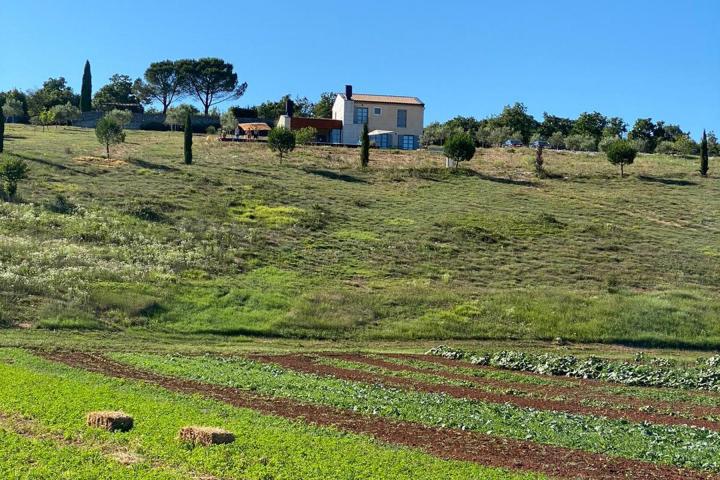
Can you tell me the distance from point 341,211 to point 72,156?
29.1 meters

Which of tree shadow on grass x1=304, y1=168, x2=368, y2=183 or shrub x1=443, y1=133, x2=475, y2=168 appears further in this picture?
shrub x1=443, y1=133, x2=475, y2=168

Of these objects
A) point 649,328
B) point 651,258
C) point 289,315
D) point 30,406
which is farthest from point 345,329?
point 651,258

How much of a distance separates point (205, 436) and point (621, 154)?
77.4 m

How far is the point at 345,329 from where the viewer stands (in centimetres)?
3553

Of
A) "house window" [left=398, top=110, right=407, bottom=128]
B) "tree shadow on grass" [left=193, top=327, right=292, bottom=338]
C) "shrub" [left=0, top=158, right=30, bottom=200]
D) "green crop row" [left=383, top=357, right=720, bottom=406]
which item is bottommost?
"tree shadow on grass" [left=193, top=327, right=292, bottom=338]

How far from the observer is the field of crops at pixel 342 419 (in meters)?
12.2

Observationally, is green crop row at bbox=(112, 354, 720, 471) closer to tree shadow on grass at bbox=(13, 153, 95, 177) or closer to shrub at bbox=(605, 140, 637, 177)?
tree shadow on grass at bbox=(13, 153, 95, 177)

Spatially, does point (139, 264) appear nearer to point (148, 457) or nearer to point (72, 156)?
point (148, 457)

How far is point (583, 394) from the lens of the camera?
22.7 meters

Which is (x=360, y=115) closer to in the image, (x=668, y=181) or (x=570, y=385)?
(x=668, y=181)

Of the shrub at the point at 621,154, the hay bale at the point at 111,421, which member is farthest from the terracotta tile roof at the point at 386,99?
the hay bale at the point at 111,421

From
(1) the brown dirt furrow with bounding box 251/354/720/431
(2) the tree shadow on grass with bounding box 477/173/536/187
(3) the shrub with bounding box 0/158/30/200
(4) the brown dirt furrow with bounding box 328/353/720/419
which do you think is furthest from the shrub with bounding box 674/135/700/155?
(1) the brown dirt furrow with bounding box 251/354/720/431

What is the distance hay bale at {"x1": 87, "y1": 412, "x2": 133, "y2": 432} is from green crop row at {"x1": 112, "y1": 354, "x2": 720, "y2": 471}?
18.2ft

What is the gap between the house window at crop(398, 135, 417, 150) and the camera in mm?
108312
